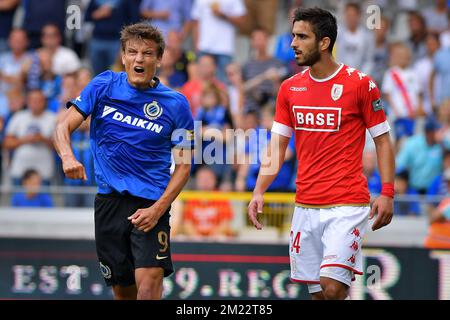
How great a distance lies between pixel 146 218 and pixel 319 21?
1964mm

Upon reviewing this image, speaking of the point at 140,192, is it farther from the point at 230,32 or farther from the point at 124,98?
the point at 230,32

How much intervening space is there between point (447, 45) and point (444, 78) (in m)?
0.48

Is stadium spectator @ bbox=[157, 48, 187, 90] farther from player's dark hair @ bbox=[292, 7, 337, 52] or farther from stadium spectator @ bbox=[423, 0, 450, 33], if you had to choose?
player's dark hair @ bbox=[292, 7, 337, 52]

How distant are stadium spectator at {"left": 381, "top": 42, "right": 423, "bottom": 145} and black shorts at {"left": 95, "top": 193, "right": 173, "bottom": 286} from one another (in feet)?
23.1

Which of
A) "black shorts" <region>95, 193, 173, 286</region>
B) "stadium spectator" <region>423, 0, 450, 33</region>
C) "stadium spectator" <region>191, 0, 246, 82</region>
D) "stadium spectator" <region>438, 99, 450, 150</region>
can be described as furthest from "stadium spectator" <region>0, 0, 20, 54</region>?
"black shorts" <region>95, 193, 173, 286</region>

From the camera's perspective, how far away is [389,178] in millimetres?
7844

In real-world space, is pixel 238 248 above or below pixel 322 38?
below

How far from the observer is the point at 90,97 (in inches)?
315

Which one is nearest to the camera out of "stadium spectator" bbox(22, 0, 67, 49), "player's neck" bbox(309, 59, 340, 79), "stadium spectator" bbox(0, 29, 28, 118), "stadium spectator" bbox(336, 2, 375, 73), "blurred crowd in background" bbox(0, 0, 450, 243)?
"player's neck" bbox(309, 59, 340, 79)

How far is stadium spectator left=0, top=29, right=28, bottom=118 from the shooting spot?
1543 centimetres

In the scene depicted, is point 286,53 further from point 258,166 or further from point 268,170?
point 268,170

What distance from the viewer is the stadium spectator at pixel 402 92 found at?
14.6m
